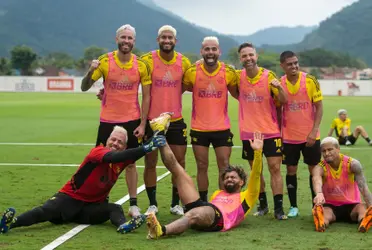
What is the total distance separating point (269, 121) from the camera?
336 inches

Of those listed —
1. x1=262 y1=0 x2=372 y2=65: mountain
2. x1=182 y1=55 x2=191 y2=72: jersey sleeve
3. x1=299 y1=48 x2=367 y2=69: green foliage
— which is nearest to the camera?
x1=182 y1=55 x2=191 y2=72: jersey sleeve

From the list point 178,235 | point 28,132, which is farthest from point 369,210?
point 28,132

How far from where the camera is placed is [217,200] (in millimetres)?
7863

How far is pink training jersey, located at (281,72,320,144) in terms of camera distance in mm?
8547

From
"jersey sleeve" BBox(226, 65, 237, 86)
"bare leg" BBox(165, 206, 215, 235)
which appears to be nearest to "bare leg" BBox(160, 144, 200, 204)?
"bare leg" BBox(165, 206, 215, 235)

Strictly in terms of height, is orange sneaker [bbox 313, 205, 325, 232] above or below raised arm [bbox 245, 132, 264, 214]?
below

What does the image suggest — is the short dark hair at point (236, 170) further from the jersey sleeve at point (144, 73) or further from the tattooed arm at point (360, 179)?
the jersey sleeve at point (144, 73)

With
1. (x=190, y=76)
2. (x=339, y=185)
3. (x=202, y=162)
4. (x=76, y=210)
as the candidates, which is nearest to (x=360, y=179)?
(x=339, y=185)

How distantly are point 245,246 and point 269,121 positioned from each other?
2.22 m

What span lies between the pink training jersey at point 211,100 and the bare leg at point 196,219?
164 centimetres

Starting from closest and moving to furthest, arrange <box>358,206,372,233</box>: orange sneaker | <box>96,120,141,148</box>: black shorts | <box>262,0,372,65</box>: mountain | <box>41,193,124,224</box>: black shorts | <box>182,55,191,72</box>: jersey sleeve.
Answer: <box>358,206,372,233</box>: orange sneaker, <box>41,193,124,224</box>: black shorts, <box>96,120,141,148</box>: black shorts, <box>182,55,191,72</box>: jersey sleeve, <box>262,0,372,65</box>: mountain

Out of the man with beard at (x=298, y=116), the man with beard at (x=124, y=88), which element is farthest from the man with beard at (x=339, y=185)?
the man with beard at (x=124, y=88)

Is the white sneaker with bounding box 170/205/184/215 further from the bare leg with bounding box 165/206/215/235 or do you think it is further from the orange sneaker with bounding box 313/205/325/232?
the orange sneaker with bounding box 313/205/325/232

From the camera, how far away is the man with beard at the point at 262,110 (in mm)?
8469
